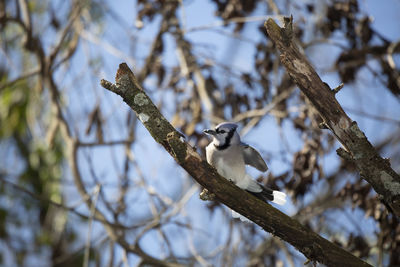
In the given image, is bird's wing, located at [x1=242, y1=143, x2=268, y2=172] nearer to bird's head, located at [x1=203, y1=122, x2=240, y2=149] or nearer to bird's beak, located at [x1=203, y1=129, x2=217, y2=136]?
bird's head, located at [x1=203, y1=122, x2=240, y2=149]

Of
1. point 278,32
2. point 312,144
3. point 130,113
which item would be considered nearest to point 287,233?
point 278,32

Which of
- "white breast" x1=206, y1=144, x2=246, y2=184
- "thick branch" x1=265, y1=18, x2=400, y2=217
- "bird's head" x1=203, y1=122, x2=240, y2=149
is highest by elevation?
"bird's head" x1=203, y1=122, x2=240, y2=149

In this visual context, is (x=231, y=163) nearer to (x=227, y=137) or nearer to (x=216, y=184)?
(x=227, y=137)

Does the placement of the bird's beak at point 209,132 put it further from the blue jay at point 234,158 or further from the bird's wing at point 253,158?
the bird's wing at point 253,158

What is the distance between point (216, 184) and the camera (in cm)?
221

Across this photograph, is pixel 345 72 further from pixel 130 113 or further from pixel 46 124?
pixel 46 124

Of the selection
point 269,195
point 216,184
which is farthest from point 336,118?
point 269,195

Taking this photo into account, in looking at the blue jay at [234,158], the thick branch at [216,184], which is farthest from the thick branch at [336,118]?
the blue jay at [234,158]

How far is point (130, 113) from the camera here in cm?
478

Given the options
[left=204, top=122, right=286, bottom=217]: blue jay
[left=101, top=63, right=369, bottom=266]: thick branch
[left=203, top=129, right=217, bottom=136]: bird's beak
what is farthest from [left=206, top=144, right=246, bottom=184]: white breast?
[left=101, top=63, right=369, bottom=266]: thick branch

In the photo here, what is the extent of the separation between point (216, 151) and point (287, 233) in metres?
1.22

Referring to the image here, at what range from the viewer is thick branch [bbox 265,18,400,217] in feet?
7.46

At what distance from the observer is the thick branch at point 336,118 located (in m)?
2.27

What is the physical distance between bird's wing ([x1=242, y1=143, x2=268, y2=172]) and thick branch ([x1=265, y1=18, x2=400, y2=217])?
1081mm
